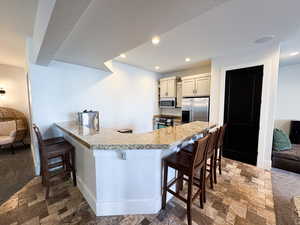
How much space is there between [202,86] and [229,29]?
5.96ft

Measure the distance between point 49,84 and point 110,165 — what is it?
2.22 meters

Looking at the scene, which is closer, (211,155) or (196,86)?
(211,155)

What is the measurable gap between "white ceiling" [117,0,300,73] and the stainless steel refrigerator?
1.22 meters

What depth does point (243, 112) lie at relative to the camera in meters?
2.97

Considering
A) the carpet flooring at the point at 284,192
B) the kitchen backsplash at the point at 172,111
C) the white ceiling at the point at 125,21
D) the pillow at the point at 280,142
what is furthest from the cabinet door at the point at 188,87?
the carpet flooring at the point at 284,192

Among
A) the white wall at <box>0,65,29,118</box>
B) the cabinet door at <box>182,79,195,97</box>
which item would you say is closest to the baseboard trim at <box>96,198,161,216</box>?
the cabinet door at <box>182,79,195,97</box>

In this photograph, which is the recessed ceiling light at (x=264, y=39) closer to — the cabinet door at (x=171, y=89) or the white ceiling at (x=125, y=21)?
the white ceiling at (x=125, y=21)

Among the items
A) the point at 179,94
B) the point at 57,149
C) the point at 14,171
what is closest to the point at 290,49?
the point at 179,94

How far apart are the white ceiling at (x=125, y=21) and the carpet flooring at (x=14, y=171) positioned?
2471 millimetres

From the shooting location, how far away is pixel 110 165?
152 centimetres

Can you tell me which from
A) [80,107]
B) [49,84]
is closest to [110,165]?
[80,107]

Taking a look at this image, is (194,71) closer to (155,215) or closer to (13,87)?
(155,215)

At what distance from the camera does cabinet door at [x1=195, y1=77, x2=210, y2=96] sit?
366 centimetres

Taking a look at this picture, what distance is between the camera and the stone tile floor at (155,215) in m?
1.52
